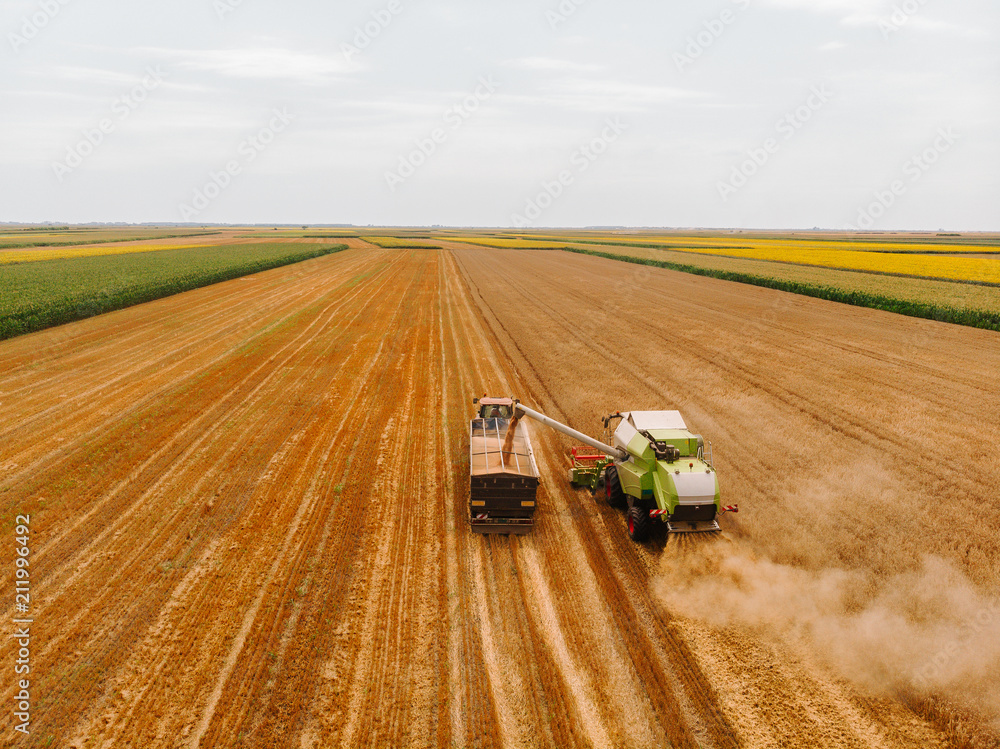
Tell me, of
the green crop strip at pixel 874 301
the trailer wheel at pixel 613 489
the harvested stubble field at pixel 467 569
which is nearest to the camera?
the harvested stubble field at pixel 467 569

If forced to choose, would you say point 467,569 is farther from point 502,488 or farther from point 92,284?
point 92,284

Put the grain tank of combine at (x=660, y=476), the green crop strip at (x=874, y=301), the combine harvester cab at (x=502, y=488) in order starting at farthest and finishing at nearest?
the green crop strip at (x=874, y=301)
the combine harvester cab at (x=502, y=488)
the grain tank of combine at (x=660, y=476)

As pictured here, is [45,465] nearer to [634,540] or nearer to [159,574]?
[159,574]

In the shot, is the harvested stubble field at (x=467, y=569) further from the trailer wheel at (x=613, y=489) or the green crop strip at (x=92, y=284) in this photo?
the green crop strip at (x=92, y=284)

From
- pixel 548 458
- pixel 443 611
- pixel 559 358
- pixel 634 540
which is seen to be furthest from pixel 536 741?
pixel 559 358

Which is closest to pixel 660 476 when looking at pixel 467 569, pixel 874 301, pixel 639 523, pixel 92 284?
pixel 639 523

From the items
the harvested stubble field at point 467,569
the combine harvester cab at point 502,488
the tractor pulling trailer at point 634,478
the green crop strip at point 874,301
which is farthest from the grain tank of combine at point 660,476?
the green crop strip at point 874,301

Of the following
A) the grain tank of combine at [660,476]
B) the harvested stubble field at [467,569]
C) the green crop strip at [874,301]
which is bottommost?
the harvested stubble field at [467,569]
